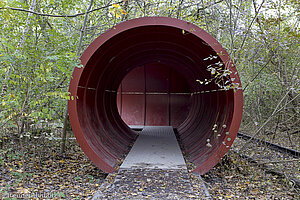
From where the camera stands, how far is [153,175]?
15.5ft

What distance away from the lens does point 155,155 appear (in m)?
6.33

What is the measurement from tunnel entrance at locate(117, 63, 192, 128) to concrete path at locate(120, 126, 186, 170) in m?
4.23

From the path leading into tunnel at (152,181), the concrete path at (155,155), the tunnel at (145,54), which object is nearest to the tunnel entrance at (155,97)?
the tunnel at (145,54)

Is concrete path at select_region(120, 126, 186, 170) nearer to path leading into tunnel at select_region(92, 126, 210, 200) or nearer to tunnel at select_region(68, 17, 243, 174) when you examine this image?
path leading into tunnel at select_region(92, 126, 210, 200)

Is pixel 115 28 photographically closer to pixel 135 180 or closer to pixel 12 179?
pixel 135 180

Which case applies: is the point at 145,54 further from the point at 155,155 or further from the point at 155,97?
the point at 155,97

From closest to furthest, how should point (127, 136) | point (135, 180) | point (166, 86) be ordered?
point (135, 180) → point (127, 136) → point (166, 86)

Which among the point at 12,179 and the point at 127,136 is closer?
the point at 12,179

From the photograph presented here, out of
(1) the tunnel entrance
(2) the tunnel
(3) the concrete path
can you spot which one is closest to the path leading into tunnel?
(3) the concrete path

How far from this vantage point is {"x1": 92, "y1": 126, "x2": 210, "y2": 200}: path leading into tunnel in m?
3.94

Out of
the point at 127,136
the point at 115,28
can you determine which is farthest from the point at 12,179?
the point at 127,136

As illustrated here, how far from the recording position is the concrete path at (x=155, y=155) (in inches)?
210

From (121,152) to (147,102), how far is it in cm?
640

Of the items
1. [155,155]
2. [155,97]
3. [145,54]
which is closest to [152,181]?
[155,155]
